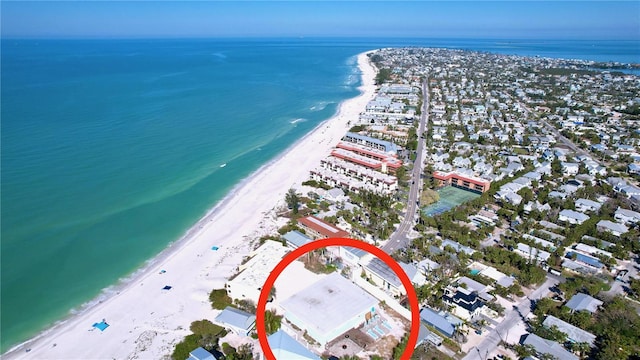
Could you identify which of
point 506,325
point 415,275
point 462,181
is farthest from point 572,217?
point 415,275

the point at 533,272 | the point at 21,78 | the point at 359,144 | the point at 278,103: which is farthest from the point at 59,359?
the point at 21,78

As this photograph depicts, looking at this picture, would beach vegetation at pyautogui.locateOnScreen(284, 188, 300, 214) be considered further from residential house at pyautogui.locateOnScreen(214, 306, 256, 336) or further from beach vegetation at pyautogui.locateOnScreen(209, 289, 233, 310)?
residential house at pyautogui.locateOnScreen(214, 306, 256, 336)

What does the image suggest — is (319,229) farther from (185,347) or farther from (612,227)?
(612,227)

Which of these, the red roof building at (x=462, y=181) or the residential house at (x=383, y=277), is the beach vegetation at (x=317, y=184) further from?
the residential house at (x=383, y=277)

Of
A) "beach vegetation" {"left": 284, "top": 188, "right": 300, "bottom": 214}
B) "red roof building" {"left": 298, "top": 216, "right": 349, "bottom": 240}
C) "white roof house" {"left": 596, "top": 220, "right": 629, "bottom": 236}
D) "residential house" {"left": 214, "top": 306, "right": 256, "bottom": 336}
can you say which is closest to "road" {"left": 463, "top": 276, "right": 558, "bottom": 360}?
"white roof house" {"left": 596, "top": 220, "right": 629, "bottom": 236}

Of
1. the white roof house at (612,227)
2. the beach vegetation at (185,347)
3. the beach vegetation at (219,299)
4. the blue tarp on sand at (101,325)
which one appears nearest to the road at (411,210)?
the beach vegetation at (219,299)
